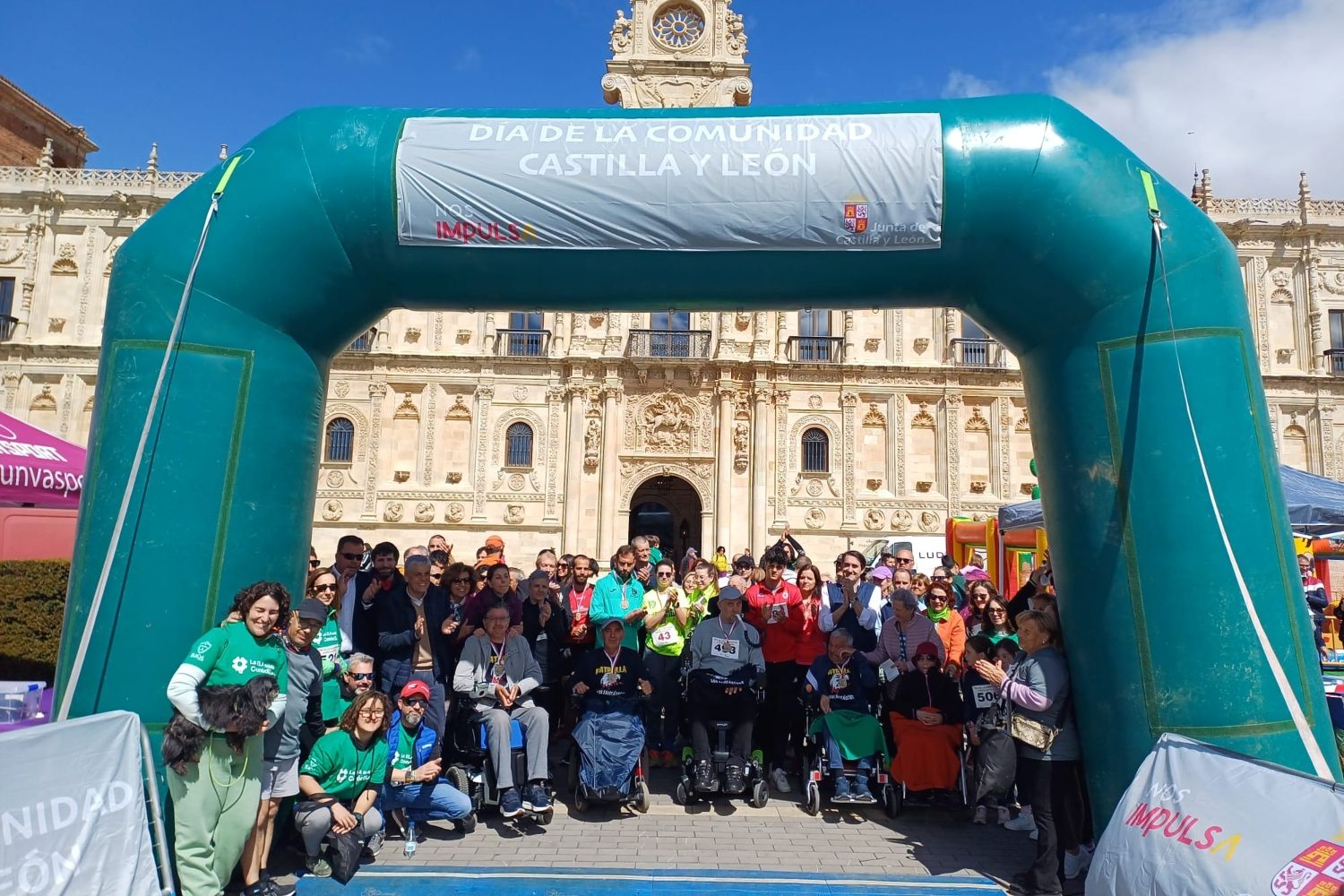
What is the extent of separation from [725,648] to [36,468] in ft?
25.1

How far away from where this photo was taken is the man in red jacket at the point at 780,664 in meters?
7.11

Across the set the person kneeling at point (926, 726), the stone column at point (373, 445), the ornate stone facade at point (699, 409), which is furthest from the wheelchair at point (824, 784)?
the stone column at point (373, 445)

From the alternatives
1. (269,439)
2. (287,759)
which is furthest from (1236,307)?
(287,759)

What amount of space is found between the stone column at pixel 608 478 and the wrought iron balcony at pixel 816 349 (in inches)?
211

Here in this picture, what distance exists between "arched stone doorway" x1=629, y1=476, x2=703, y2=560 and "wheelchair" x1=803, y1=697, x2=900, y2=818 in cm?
1818

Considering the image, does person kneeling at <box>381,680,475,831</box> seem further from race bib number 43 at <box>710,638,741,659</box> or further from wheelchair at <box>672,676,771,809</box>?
race bib number 43 at <box>710,638,741,659</box>

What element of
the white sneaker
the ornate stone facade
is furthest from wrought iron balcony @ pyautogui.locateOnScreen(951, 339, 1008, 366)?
the white sneaker

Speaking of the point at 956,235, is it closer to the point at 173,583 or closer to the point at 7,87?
the point at 173,583

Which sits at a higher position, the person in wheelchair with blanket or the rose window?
the rose window

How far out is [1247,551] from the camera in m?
4.64

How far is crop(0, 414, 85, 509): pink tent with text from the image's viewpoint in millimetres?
8516

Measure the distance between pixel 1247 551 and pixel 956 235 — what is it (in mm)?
2438

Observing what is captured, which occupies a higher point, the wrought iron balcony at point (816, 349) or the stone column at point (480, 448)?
the wrought iron balcony at point (816, 349)

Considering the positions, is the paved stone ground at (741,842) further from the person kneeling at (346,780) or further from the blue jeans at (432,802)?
the person kneeling at (346,780)
